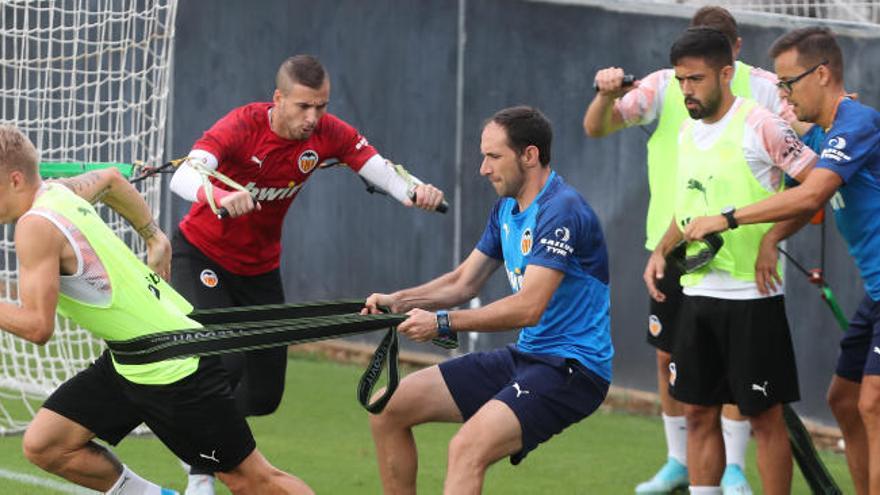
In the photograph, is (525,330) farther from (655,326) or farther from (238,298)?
(238,298)

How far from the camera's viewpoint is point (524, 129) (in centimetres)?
721

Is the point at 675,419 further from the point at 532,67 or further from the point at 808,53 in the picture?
the point at 532,67

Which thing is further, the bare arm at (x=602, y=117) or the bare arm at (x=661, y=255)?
the bare arm at (x=602, y=117)

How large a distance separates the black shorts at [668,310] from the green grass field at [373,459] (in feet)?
2.62

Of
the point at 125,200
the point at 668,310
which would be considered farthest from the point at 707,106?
the point at 125,200

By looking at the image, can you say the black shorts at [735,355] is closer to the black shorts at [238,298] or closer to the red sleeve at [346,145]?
the red sleeve at [346,145]

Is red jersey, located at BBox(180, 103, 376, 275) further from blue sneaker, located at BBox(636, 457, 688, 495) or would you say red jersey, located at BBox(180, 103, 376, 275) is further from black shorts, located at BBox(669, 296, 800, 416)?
blue sneaker, located at BBox(636, 457, 688, 495)

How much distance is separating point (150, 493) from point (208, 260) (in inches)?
67.2

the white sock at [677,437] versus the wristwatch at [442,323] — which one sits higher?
the wristwatch at [442,323]

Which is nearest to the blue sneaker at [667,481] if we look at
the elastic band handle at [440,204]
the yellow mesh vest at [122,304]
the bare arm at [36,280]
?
the elastic band handle at [440,204]

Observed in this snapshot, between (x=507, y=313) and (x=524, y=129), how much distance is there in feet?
2.60

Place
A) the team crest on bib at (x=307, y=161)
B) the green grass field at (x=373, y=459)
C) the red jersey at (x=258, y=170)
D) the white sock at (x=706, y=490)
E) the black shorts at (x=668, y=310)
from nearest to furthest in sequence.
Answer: the white sock at (x=706, y=490)
the red jersey at (x=258, y=170)
the team crest on bib at (x=307, y=161)
the black shorts at (x=668, y=310)
the green grass field at (x=373, y=459)

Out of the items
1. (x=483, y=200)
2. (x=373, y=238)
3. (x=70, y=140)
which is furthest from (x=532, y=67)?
(x=70, y=140)

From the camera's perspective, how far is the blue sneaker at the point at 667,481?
8898 millimetres
